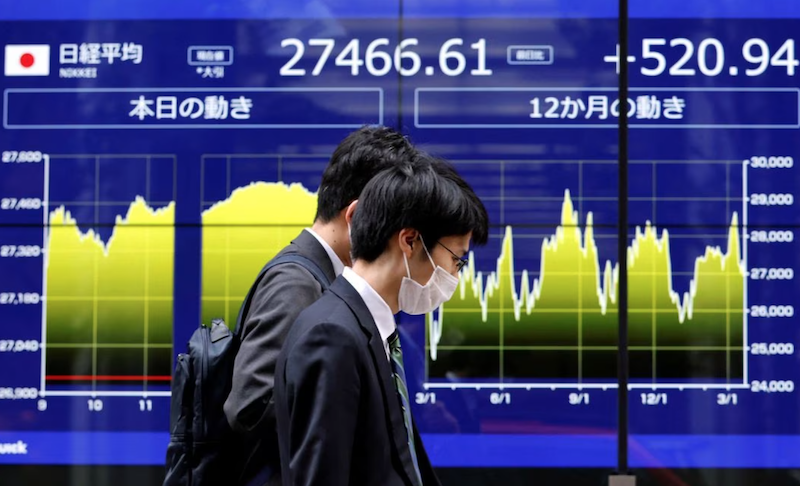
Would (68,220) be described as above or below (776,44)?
below

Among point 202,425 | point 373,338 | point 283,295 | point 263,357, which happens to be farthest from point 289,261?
point 373,338

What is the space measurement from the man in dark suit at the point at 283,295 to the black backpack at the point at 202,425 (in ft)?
0.13

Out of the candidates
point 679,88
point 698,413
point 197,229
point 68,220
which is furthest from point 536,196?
point 68,220

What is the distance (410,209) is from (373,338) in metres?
0.25

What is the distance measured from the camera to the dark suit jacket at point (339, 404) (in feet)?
5.52

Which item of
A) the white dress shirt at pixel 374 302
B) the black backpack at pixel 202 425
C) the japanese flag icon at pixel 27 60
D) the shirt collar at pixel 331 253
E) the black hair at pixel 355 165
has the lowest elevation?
the black backpack at pixel 202 425

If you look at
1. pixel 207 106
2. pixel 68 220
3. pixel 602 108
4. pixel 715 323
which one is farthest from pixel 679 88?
pixel 68 220

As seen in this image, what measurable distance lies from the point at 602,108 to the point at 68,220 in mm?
2385

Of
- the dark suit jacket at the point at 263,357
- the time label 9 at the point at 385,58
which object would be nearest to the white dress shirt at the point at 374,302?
the dark suit jacket at the point at 263,357

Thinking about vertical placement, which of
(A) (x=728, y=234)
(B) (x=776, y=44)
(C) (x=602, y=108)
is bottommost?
(A) (x=728, y=234)

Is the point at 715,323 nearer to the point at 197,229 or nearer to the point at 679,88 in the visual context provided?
the point at 679,88

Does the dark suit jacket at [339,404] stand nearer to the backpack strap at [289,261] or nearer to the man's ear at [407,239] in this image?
the man's ear at [407,239]

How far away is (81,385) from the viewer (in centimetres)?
446

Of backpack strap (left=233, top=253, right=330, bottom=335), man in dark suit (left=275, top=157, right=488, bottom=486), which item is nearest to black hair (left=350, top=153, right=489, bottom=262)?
man in dark suit (left=275, top=157, right=488, bottom=486)
